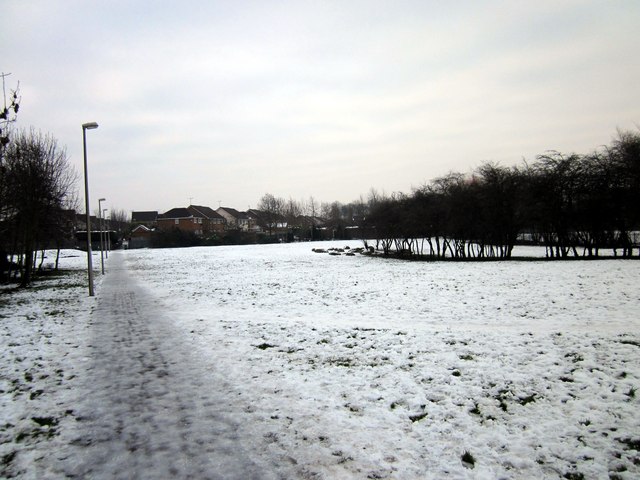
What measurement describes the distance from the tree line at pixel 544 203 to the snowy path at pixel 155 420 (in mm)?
27722

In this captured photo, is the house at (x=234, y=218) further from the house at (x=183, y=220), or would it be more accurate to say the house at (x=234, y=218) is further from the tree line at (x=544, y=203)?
the tree line at (x=544, y=203)

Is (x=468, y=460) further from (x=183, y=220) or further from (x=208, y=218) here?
(x=208, y=218)

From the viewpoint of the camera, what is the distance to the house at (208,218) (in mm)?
105150

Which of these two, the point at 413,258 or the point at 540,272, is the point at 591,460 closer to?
the point at 540,272

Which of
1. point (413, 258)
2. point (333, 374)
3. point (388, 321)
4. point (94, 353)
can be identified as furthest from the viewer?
point (413, 258)

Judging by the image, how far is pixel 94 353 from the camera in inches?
301

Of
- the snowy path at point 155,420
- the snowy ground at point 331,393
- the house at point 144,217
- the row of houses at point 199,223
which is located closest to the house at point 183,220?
the row of houses at point 199,223

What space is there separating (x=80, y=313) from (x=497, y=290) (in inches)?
550

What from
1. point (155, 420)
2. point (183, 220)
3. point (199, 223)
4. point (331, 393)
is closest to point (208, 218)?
point (199, 223)

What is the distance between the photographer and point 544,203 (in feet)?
90.1

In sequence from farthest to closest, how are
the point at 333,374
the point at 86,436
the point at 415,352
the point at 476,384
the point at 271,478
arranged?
1. the point at 415,352
2. the point at 333,374
3. the point at 476,384
4. the point at 86,436
5. the point at 271,478

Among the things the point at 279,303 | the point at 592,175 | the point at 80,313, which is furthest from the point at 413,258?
the point at 80,313

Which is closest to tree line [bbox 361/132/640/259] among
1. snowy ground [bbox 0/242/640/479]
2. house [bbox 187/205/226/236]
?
snowy ground [bbox 0/242/640/479]

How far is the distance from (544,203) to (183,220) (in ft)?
306
